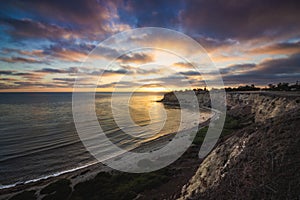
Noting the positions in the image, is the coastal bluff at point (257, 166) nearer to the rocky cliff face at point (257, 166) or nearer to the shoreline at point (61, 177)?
the rocky cliff face at point (257, 166)

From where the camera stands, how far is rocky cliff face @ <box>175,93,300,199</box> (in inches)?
186

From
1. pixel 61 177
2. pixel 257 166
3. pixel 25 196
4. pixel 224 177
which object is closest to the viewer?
pixel 257 166

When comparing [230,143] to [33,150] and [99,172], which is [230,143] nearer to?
[99,172]

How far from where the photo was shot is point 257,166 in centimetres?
559

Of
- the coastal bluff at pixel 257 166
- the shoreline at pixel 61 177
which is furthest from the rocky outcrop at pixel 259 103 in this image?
the shoreline at pixel 61 177

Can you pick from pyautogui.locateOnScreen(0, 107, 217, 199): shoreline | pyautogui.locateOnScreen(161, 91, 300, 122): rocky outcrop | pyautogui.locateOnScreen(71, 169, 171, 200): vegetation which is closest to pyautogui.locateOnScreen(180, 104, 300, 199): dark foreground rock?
pyautogui.locateOnScreen(71, 169, 171, 200): vegetation

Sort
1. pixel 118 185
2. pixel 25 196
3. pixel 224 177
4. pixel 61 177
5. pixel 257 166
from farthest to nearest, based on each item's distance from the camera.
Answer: pixel 61 177 → pixel 118 185 → pixel 25 196 → pixel 224 177 → pixel 257 166

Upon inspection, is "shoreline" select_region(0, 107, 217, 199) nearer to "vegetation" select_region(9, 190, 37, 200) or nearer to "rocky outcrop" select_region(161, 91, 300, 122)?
"vegetation" select_region(9, 190, 37, 200)

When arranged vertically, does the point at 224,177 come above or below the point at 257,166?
below

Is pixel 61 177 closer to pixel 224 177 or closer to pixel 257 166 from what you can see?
pixel 224 177

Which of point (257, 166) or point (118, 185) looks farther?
point (118, 185)

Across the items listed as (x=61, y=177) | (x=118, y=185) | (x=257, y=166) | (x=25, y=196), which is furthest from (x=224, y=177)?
(x=61, y=177)

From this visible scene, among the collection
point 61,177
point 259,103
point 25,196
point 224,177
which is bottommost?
point 61,177

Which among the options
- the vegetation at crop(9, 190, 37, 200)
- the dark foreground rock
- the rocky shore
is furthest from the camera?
the vegetation at crop(9, 190, 37, 200)
